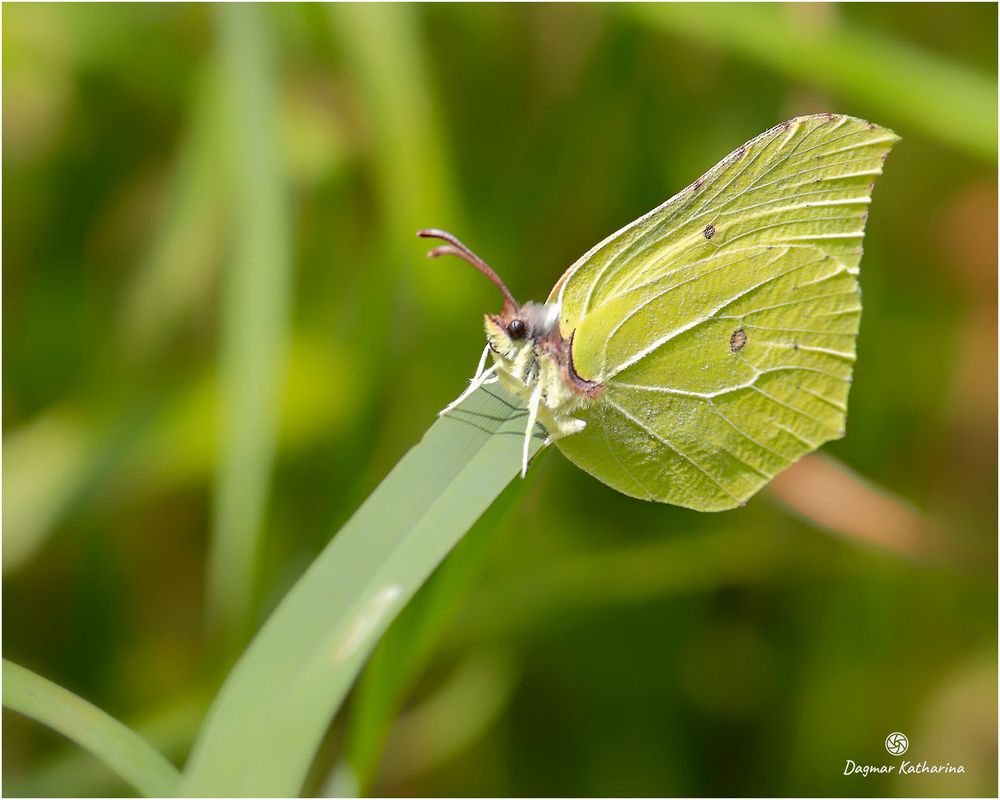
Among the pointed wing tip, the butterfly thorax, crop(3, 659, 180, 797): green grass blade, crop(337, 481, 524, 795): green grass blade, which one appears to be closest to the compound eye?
the butterfly thorax

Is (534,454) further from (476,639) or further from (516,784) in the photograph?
(516,784)

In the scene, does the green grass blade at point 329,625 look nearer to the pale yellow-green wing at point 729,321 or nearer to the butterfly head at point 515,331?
the butterfly head at point 515,331

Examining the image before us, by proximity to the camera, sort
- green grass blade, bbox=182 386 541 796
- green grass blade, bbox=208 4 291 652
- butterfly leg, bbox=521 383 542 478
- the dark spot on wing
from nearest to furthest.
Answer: green grass blade, bbox=182 386 541 796
butterfly leg, bbox=521 383 542 478
the dark spot on wing
green grass blade, bbox=208 4 291 652

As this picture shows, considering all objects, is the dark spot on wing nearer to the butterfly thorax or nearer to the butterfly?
the butterfly

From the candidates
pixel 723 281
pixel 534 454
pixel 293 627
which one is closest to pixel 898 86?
pixel 723 281

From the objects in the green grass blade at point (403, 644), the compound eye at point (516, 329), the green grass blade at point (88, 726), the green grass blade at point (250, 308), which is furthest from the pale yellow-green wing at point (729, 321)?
the green grass blade at point (88, 726)

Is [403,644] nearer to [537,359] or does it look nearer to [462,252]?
[537,359]

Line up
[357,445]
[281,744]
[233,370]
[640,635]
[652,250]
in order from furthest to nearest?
[640,635] → [357,445] → [233,370] → [652,250] → [281,744]
